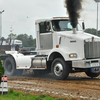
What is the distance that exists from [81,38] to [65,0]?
2.50 metres

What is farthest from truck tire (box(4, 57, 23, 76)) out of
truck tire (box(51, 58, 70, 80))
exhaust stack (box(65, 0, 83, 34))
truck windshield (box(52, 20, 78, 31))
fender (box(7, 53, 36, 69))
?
exhaust stack (box(65, 0, 83, 34))

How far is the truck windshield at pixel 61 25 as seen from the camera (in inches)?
551

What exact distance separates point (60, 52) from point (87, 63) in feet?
5.01

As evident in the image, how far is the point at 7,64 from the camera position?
53.3 ft

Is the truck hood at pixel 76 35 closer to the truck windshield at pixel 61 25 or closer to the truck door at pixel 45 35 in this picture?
the truck windshield at pixel 61 25

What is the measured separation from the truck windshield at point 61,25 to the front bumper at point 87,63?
2.40 metres

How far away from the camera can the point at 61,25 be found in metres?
14.2

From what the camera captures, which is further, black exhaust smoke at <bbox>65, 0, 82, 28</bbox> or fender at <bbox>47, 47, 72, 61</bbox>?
black exhaust smoke at <bbox>65, 0, 82, 28</bbox>

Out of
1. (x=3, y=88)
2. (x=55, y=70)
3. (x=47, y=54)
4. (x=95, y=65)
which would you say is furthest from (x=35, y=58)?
(x=3, y=88)

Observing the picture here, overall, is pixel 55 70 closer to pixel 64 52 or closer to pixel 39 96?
pixel 64 52

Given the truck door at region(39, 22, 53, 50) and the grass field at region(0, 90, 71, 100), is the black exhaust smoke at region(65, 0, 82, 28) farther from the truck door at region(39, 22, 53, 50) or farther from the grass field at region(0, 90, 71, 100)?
the grass field at region(0, 90, 71, 100)

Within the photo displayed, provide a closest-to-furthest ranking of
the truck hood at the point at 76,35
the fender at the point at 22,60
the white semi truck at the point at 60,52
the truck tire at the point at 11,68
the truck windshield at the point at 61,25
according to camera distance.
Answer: the white semi truck at the point at 60,52 < the truck hood at the point at 76,35 < the truck windshield at the point at 61,25 < the fender at the point at 22,60 < the truck tire at the point at 11,68

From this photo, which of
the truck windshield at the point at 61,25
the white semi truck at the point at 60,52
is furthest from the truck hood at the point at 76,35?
the truck windshield at the point at 61,25

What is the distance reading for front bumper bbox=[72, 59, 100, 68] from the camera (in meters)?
12.2
